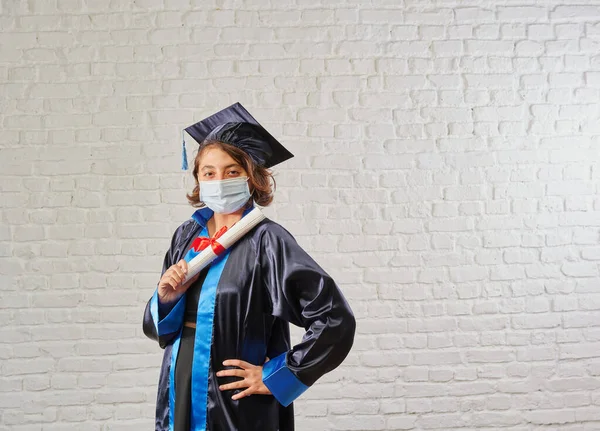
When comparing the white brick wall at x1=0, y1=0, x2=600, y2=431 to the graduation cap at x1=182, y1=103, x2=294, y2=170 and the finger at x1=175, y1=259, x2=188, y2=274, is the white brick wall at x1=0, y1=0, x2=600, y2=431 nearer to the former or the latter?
the graduation cap at x1=182, y1=103, x2=294, y2=170

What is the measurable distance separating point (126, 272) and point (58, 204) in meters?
0.47

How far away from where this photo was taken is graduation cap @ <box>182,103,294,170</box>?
66.9 inches

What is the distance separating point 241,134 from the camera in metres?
1.71

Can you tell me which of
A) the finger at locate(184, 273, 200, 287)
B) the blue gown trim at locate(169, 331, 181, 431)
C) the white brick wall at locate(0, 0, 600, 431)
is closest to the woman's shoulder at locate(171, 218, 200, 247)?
the finger at locate(184, 273, 200, 287)

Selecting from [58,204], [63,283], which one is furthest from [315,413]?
[58,204]

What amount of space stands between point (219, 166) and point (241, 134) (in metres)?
0.11

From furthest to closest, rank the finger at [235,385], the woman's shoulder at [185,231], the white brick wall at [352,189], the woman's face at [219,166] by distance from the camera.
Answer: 1. the white brick wall at [352,189]
2. the woman's shoulder at [185,231]
3. the woman's face at [219,166]
4. the finger at [235,385]

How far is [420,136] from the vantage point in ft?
10.5

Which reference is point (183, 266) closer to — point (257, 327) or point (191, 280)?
point (191, 280)

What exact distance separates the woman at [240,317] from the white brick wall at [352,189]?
1.41 m

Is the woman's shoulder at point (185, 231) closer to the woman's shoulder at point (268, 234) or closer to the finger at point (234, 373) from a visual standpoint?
the woman's shoulder at point (268, 234)

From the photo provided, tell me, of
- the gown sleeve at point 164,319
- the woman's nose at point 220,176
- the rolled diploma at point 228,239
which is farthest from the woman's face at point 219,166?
the gown sleeve at point 164,319

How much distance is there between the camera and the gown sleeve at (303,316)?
159 centimetres

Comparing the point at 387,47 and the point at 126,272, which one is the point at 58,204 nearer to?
the point at 126,272
